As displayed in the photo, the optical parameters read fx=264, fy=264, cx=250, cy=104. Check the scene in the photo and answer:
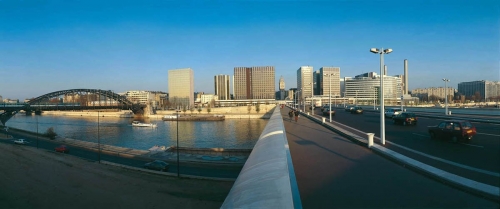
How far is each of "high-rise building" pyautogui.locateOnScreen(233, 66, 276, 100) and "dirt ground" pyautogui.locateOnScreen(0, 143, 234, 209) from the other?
127 meters

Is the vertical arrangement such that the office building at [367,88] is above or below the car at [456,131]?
above

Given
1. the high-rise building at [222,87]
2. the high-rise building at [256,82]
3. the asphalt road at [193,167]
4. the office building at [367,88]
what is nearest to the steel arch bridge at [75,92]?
the asphalt road at [193,167]

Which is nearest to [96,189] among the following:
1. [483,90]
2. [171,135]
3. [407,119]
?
[407,119]

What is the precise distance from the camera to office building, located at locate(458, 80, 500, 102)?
5127 cm

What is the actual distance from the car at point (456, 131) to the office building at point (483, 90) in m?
53.6

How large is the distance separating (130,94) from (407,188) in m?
183

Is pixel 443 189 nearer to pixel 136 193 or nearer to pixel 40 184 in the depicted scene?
pixel 136 193

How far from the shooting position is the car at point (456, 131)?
9.94 meters

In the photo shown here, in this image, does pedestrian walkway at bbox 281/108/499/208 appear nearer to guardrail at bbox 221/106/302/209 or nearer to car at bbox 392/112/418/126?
guardrail at bbox 221/106/302/209

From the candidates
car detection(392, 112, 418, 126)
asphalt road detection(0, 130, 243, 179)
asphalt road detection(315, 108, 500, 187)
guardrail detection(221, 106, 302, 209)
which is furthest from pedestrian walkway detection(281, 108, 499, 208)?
asphalt road detection(0, 130, 243, 179)

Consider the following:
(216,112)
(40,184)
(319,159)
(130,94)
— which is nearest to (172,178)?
(40,184)

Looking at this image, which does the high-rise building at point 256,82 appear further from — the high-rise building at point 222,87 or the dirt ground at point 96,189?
the dirt ground at point 96,189

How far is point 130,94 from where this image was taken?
169625 mm

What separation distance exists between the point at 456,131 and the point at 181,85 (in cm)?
13208
